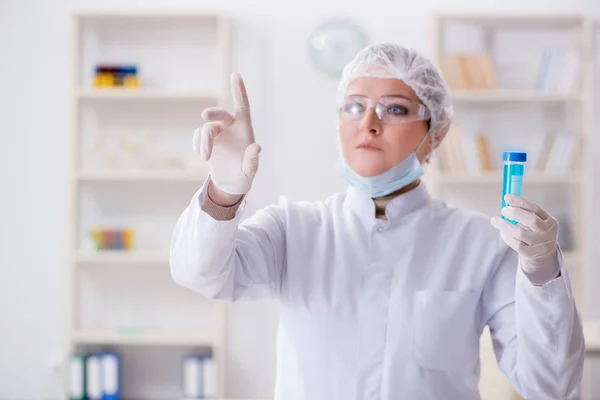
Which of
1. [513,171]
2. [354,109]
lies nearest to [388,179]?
[354,109]

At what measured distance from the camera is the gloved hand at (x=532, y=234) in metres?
1.22

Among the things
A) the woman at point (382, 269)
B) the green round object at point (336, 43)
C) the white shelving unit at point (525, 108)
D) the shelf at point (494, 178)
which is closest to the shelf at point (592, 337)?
the white shelving unit at point (525, 108)

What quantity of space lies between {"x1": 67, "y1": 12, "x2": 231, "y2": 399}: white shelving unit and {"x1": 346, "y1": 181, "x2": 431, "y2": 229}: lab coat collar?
2.15 meters

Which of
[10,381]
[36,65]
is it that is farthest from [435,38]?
[10,381]

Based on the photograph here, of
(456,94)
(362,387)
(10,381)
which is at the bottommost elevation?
(10,381)

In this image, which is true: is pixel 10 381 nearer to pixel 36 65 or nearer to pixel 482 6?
pixel 36 65

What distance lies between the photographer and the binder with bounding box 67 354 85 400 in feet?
11.7

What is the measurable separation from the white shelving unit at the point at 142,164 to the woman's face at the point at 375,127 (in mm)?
2154

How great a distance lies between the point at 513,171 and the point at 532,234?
0.11 m

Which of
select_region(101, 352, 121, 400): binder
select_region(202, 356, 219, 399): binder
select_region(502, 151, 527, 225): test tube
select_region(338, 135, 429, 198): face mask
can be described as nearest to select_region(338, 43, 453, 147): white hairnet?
select_region(338, 135, 429, 198): face mask

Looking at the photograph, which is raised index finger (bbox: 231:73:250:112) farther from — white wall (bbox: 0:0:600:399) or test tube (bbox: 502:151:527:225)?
white wall (bbox: 0:0:600:399)

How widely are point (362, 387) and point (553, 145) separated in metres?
2.47

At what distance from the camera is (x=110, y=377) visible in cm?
364

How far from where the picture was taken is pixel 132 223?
3.86 m
